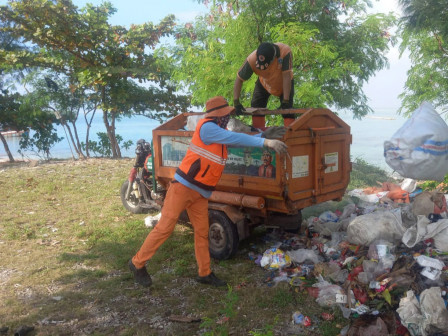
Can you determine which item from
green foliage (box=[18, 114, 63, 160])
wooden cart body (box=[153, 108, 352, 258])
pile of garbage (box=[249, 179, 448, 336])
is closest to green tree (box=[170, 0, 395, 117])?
wooden cart body (box=[153, 108, 352, 258])

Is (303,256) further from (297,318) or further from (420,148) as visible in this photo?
(420,148)

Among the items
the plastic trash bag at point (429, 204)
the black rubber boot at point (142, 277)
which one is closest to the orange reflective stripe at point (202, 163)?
the black rubber boot at point (142, 277)

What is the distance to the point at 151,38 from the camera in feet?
44.1

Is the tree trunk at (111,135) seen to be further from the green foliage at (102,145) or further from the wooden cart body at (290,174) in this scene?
the wooden cart body at (290,174)

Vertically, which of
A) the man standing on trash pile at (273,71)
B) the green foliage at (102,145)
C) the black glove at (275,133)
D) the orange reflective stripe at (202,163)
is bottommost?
the green foliage at (102,145)

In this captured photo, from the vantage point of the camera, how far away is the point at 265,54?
4836 millimetres

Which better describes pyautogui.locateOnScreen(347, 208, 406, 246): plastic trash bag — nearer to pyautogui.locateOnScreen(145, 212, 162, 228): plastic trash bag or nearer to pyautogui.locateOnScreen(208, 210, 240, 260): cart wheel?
pyautogui.locateOnScreen(208, 210, 240, 260): cart wheel

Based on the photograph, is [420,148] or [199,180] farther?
[199,180]

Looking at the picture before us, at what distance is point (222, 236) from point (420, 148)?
2.29 meters

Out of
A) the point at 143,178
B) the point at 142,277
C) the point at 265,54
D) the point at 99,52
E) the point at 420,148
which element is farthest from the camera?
the point at 99,52

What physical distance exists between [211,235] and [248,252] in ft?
1.73

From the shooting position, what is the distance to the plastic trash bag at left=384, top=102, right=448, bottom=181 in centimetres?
334

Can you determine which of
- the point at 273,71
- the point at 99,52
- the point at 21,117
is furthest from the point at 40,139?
the point at 273,71

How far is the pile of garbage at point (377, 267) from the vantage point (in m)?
2.98
